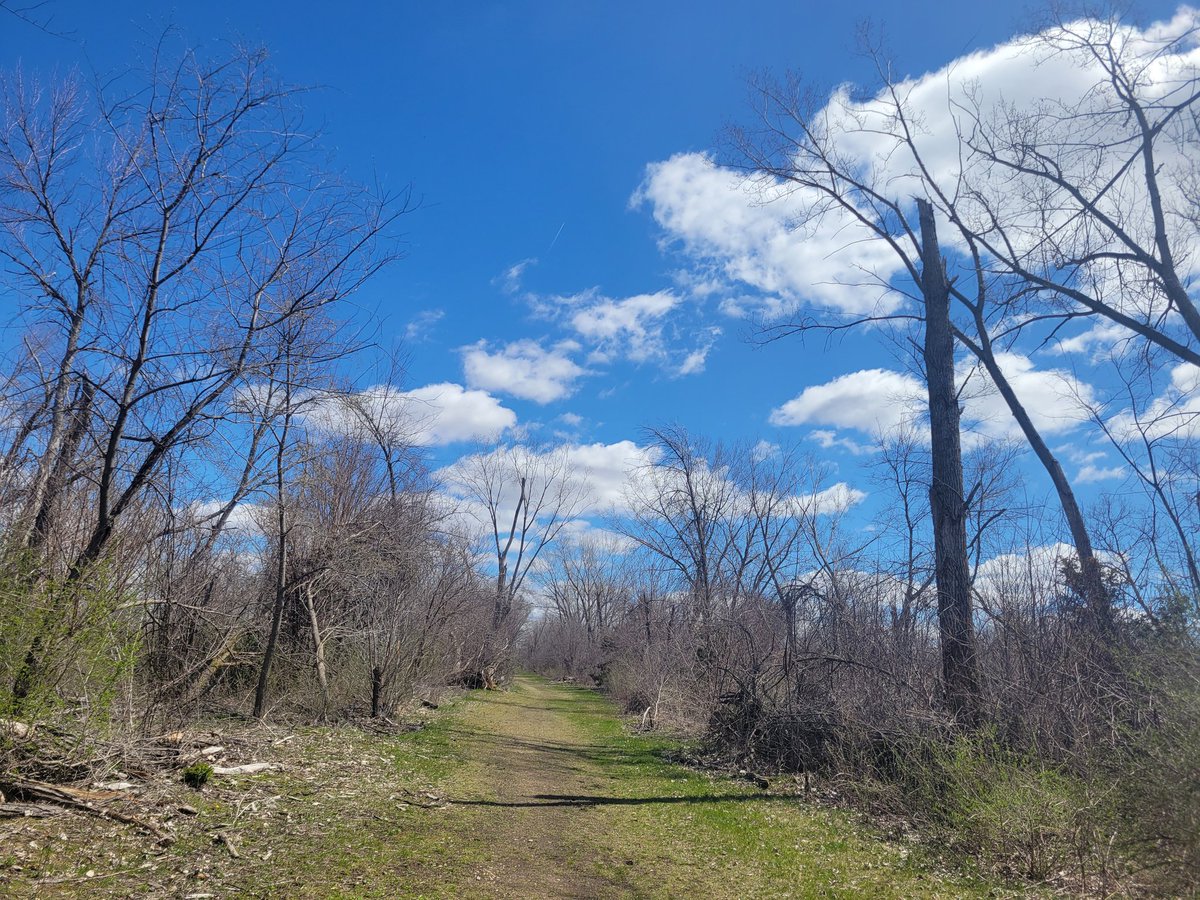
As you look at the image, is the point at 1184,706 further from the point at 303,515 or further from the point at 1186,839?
the point at 303,515

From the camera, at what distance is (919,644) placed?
11.8m

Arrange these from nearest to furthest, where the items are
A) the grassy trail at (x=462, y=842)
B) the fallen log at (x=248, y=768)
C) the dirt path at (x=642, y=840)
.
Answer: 1. the grassy trail at (x=462, y=842)
2. the dirt path at (x=642, y=840)
3. the fallen log at (x=248, y=768)

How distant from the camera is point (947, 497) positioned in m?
11.3

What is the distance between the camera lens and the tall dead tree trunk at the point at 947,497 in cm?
1020

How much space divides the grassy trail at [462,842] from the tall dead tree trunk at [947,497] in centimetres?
251

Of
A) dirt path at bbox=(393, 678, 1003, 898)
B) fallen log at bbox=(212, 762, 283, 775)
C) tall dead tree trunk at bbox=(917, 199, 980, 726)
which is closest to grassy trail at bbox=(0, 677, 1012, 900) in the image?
dirt path at bbox=(393, 678, 1003, 898)

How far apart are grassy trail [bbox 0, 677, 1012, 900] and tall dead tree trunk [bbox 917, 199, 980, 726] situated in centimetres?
251

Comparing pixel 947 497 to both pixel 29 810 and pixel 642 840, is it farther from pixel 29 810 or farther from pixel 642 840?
pixel 29 810

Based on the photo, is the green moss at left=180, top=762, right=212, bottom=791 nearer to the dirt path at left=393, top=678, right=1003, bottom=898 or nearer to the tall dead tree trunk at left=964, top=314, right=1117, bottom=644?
the dirt path at left=393, top=678, right=1003, bottom=898

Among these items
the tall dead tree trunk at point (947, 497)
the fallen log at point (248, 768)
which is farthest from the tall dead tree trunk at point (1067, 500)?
the fallen log at point (248, 768)

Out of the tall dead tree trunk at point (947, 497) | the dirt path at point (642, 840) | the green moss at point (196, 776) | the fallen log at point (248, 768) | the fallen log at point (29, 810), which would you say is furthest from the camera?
the tall dead tree trunk at point (947, 497)

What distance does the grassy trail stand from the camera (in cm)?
557

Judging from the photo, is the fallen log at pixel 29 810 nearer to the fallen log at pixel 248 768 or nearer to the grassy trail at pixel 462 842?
the grassy trail at pixel 462 842

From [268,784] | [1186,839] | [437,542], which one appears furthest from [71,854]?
[437,542]
